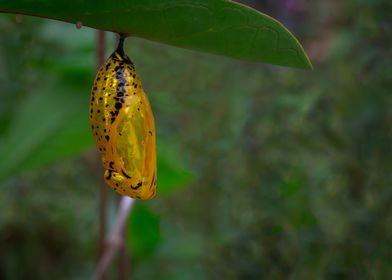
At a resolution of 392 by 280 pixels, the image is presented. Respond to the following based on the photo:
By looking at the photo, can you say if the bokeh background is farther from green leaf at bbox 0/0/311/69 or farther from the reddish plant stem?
green leaf at bbox 0/0/311/69

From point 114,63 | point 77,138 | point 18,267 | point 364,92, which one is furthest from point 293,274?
point 18,267

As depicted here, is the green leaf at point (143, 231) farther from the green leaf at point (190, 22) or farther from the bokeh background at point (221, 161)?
the green leaf at point (190, 22)

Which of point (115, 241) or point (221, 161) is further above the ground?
point (115, 241)

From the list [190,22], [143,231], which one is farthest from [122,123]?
[143,231]

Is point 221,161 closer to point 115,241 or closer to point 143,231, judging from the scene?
point 143,231

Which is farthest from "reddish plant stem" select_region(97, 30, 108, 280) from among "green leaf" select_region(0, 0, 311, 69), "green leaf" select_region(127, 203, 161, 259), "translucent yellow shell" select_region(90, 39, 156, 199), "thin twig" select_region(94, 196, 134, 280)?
"green leaf" select_region(0, 0, 311, 69)

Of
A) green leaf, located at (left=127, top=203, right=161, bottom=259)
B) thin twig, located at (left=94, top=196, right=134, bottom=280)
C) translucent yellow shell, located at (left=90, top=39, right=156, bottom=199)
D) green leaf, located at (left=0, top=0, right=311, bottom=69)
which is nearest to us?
green leaf, located at (left=0, top=0, right=311, bottom=69)
